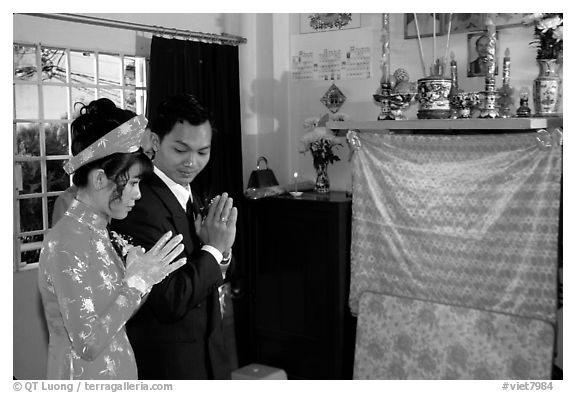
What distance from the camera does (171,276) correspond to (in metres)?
2.06

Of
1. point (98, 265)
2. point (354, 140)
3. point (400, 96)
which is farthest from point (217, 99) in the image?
point (98, 265)

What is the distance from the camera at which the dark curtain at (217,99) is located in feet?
13.0

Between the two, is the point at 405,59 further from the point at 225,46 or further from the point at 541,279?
the point at 541,279

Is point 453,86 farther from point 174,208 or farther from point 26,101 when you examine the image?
point 26,101

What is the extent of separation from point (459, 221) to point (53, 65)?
7.50 ft

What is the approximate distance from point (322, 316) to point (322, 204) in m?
0.65

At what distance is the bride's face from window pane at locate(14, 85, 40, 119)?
192 cm

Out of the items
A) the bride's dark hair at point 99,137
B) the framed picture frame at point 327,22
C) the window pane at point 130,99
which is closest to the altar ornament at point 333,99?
the framed picture frame at point 327,22

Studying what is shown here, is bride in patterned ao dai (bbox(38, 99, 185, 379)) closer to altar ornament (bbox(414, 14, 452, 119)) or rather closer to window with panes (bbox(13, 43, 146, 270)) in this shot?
window with panes (bbox(13, 43, 146, 270))

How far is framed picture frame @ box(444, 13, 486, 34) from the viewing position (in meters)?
3.75

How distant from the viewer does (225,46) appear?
4.31m

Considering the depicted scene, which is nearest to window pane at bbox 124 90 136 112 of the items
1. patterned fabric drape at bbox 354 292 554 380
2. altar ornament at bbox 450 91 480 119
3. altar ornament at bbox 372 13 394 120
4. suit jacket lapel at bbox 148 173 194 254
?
altar ornament at bbox 372 13 394 120

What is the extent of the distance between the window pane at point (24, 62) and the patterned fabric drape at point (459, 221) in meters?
1.79
